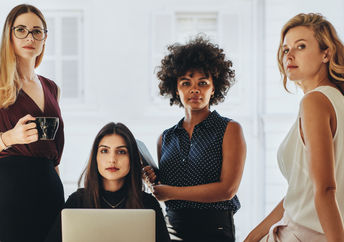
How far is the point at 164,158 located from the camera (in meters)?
1.96

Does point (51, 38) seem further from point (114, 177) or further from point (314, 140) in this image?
point (314, 140)

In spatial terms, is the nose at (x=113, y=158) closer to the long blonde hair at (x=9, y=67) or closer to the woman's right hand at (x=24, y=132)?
the woman's right hand at (x=24, y=132)

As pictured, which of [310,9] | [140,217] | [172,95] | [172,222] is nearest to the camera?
[140,217]

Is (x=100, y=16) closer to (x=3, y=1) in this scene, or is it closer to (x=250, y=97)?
(x=3, y=1)

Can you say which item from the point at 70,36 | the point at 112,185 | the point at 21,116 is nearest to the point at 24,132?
the point at 21,116

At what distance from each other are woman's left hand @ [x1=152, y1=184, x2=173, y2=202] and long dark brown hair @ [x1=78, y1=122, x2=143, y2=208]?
8 cm

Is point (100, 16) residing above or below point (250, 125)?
above

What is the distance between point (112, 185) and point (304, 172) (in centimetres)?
88

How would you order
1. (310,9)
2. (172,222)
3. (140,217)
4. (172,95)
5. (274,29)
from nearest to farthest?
1. (140,217)
2. (172,222)
3. (172,95)
4. (310,9)
5. (274,29)

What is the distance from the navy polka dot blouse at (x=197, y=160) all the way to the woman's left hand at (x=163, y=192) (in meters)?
0.07

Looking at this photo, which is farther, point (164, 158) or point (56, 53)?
point (56, 53)

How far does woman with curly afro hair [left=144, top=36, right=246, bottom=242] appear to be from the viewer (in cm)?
182

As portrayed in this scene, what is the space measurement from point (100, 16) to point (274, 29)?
2.15 metres

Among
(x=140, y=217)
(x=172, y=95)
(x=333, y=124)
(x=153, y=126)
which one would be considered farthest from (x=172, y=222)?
(x=153, y=126)
